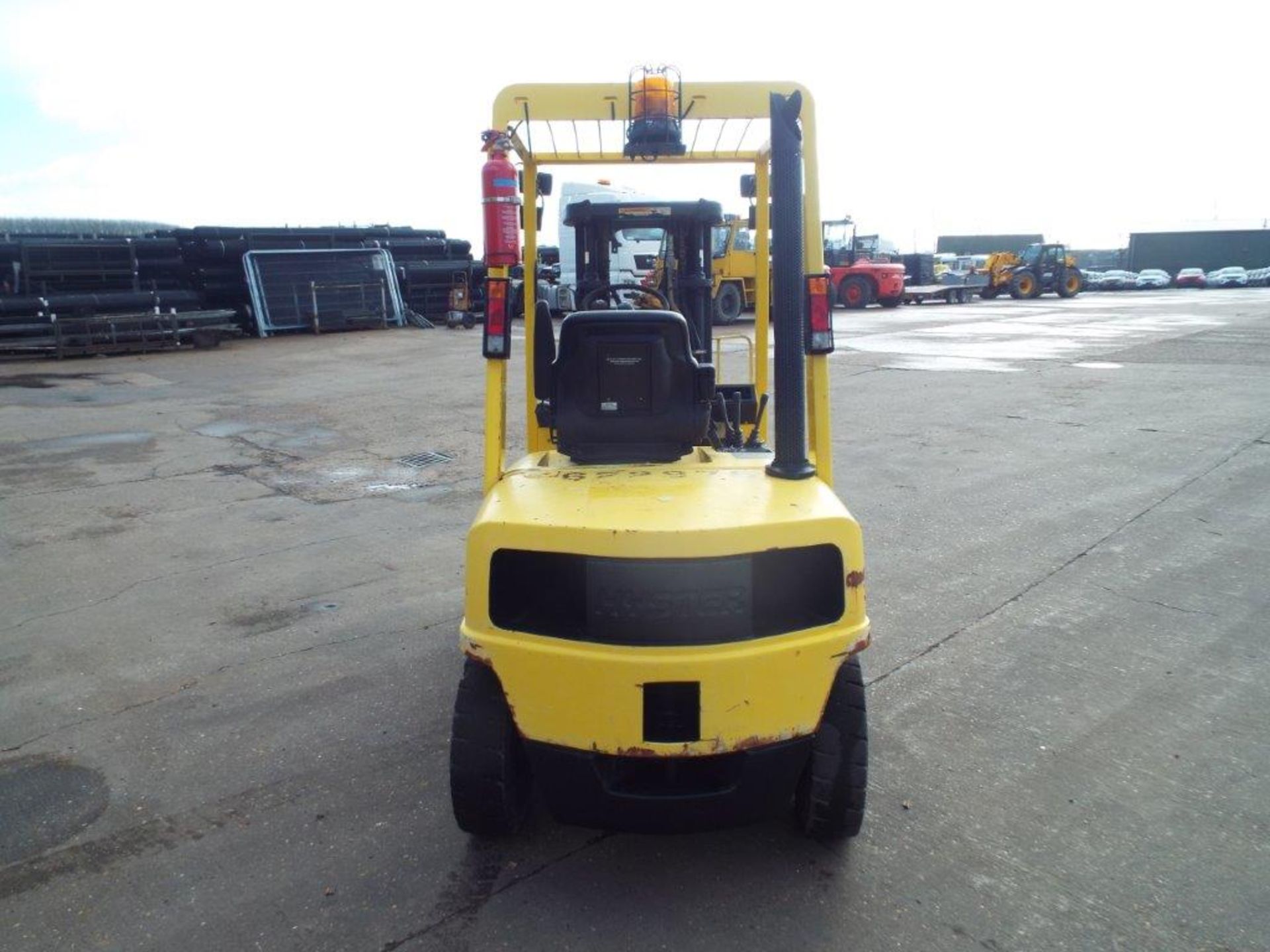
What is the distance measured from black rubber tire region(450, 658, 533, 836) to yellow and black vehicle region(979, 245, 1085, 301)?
39355 millimetres

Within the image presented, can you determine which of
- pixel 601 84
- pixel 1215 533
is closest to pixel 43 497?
pixel 601 84

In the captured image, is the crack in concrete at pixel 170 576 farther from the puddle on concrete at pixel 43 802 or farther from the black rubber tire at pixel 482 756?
the black rubber tire at pixel 482 756

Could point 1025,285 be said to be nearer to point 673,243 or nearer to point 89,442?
point 89,442

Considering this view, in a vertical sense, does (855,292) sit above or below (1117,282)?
below

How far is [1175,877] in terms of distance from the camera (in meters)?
3.13

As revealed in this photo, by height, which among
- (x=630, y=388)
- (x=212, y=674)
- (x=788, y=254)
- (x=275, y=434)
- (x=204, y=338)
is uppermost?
(x=204, y=338)

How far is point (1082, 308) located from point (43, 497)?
104 feet

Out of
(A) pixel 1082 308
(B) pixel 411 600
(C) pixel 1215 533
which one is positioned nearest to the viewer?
(B) pixel 411 600

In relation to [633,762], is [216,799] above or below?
below

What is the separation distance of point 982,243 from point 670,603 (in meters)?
75.4

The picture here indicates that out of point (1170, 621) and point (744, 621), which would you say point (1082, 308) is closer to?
point (1170, 621)

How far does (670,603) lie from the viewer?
2.82 metres

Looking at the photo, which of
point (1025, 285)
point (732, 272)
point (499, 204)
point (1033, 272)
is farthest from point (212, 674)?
point (1033, 272)

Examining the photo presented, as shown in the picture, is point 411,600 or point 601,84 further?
point 411,600
